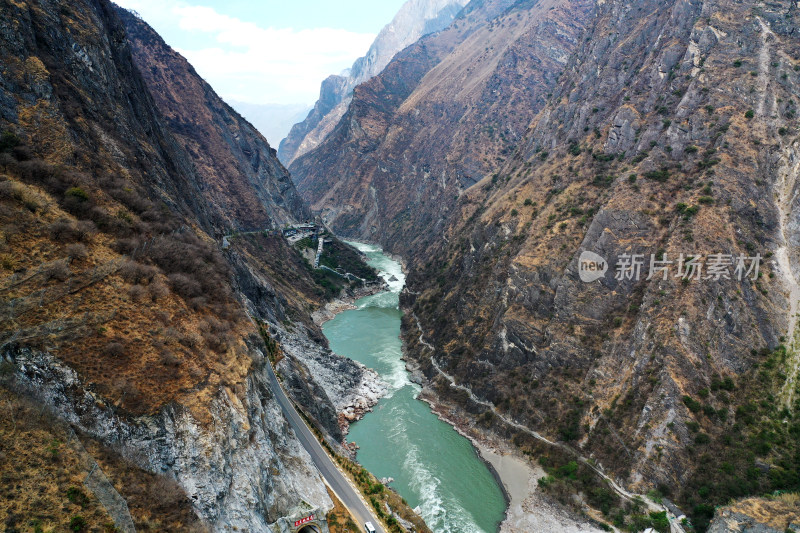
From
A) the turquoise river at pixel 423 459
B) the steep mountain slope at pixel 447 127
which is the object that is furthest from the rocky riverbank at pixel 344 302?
the steep mountain slope at pixel 447 127

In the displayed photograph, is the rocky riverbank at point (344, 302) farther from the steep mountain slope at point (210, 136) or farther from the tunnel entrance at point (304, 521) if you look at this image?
the tunnel entrance at point (304, 521)

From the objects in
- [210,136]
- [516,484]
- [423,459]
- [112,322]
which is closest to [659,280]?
[516,484]

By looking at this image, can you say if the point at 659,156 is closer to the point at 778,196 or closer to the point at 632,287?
the point at 778,196

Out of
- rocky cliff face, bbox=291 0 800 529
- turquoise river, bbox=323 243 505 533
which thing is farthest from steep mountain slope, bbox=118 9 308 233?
rocky cliff face, bbox=291 0 800 529

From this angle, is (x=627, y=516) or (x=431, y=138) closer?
(x=627, y=516)

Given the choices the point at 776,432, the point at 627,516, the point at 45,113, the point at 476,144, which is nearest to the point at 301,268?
the point at 476,144
